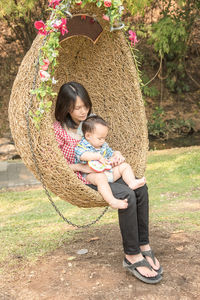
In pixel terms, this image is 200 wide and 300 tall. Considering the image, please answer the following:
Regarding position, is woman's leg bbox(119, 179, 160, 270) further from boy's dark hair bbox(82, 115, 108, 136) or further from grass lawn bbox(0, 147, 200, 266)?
grass lawn bbox(0, 147, 200, 266)

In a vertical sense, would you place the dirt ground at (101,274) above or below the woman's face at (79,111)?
below

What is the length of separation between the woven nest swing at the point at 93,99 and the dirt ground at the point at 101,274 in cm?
48

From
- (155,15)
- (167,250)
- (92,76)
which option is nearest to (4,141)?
(155,15)

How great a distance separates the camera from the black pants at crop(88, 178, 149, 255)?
2.61 meters

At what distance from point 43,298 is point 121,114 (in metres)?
1.65

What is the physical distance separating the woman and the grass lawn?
2.74 feet

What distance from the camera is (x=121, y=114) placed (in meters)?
3.54

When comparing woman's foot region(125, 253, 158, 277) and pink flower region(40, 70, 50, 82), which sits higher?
pink flower region(40, 70, 50, 82)

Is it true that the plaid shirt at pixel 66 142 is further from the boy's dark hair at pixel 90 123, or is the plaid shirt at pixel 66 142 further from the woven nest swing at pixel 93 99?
the woven nest swing at pixel 93 99

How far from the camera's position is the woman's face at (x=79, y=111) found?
3006 millimetres

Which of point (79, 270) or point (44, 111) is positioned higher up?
point (44, 111)

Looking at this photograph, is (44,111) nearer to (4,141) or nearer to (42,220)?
(42,220)

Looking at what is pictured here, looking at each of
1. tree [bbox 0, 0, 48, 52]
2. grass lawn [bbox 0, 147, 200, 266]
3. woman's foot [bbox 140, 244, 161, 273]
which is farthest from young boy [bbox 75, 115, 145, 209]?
tree [bbox 0, 0, 48, 52]

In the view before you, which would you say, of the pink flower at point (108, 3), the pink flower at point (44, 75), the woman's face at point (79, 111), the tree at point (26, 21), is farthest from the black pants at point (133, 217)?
the tree at point (26, 21)
